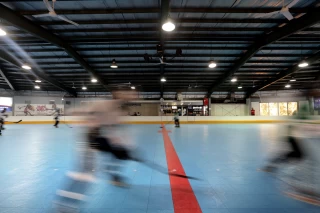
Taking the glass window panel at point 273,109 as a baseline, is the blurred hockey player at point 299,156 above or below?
below

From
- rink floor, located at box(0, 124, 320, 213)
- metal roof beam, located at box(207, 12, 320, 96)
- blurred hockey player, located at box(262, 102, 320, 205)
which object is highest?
metal roof beam, located at box(207, 12, 320, 96)

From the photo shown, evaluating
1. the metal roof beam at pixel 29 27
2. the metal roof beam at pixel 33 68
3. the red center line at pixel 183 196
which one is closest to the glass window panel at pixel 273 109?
the red center line at pixel 183 196

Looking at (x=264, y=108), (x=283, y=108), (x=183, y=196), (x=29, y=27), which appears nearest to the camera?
(x=183, y=196)

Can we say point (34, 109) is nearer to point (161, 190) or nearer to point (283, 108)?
point (161, 190)

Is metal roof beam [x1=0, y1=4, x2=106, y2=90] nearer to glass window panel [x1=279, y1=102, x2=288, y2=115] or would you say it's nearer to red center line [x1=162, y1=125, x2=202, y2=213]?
red center line [x1=162, y1=125, x2=202, y2=213]

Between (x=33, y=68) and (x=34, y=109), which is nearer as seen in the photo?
(x=33, y=68)

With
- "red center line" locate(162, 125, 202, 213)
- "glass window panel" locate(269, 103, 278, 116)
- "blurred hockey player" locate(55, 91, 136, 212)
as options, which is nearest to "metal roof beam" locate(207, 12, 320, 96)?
"red center line" locate(162, 125, 202, 213)

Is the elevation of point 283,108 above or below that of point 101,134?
above

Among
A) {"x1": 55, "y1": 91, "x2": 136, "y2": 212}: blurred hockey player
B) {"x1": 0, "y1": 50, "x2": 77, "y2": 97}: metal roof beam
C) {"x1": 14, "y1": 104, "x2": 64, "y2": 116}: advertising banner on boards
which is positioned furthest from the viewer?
{"x1": 14, "y1": 104, "x2": 64, "y2": 116}: advertising banner on boards

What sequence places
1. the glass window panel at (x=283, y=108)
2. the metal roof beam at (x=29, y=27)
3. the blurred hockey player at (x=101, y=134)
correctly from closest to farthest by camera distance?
the blurred hockey player at (x=101, y=134) < the metal roof beam at (x=29, y=27) < the glass window panel at (x=283, y=108)

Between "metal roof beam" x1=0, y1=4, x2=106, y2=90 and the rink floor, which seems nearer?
the rink floor

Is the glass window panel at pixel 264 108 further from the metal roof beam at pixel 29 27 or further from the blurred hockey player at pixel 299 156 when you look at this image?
the metal roof beam at pixel 29 27

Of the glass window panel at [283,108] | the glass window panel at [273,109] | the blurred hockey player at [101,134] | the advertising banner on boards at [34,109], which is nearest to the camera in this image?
the blurred hockey player at [101,134]

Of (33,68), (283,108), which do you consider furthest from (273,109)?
(33,68)
